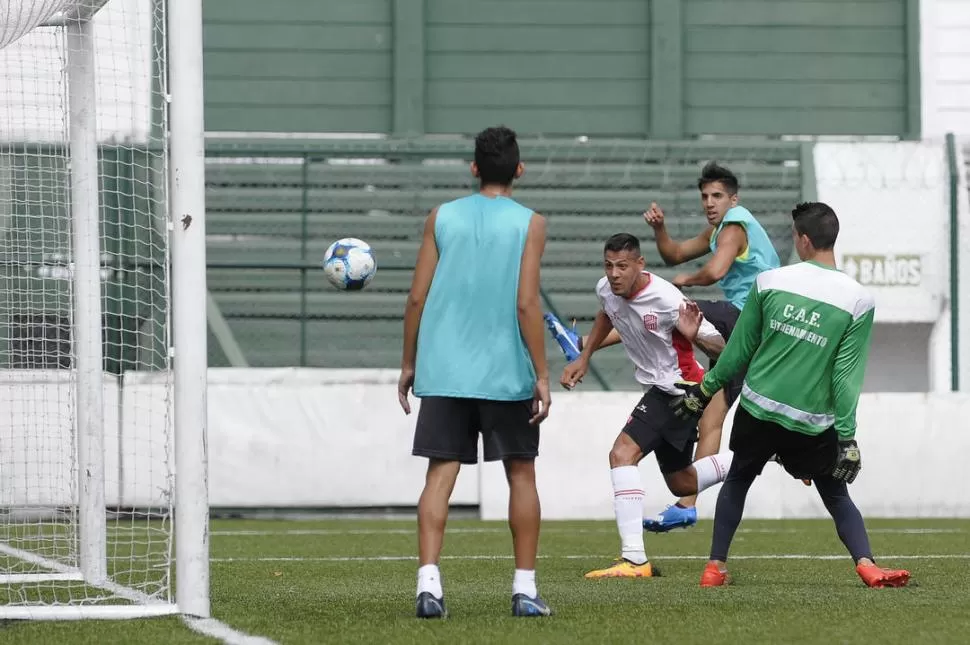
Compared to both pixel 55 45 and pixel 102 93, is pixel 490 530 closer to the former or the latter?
pixel 55 45

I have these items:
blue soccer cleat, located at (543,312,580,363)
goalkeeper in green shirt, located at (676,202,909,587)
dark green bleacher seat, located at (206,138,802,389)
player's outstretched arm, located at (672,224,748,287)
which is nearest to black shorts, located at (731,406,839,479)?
goalkeeper in green shirt, located at (676,202,909,587)

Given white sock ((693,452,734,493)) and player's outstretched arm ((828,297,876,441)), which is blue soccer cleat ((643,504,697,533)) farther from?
player's outstretched arm ((828,297,876,441))

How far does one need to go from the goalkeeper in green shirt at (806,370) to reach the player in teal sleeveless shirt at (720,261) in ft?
4.75

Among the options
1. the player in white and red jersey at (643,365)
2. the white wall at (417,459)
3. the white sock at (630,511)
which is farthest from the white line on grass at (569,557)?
the white wall at (417,459)

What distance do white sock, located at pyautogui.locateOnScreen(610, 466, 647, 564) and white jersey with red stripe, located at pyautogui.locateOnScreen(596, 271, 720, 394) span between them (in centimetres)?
47

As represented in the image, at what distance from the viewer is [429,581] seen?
18.6 ft

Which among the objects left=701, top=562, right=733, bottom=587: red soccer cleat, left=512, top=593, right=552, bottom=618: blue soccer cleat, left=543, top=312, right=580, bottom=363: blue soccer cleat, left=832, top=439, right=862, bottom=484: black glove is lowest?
left=701, top=562, right=733, bottom=587: red soccer cleat

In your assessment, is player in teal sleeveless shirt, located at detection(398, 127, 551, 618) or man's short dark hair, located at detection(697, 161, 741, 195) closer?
player in teal sleeveless shirt, located at detection(398, 127, 551, 618)

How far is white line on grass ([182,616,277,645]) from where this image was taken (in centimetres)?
500

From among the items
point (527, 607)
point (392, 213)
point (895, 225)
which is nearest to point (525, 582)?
point (527, 607)

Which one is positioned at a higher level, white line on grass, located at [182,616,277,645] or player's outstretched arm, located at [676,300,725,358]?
player's outstretched arm, located at [676,300,725,358]

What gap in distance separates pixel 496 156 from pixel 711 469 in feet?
10.5

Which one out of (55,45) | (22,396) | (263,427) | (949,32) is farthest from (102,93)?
(949,32)

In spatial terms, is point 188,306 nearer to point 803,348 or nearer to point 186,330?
point 186,330
